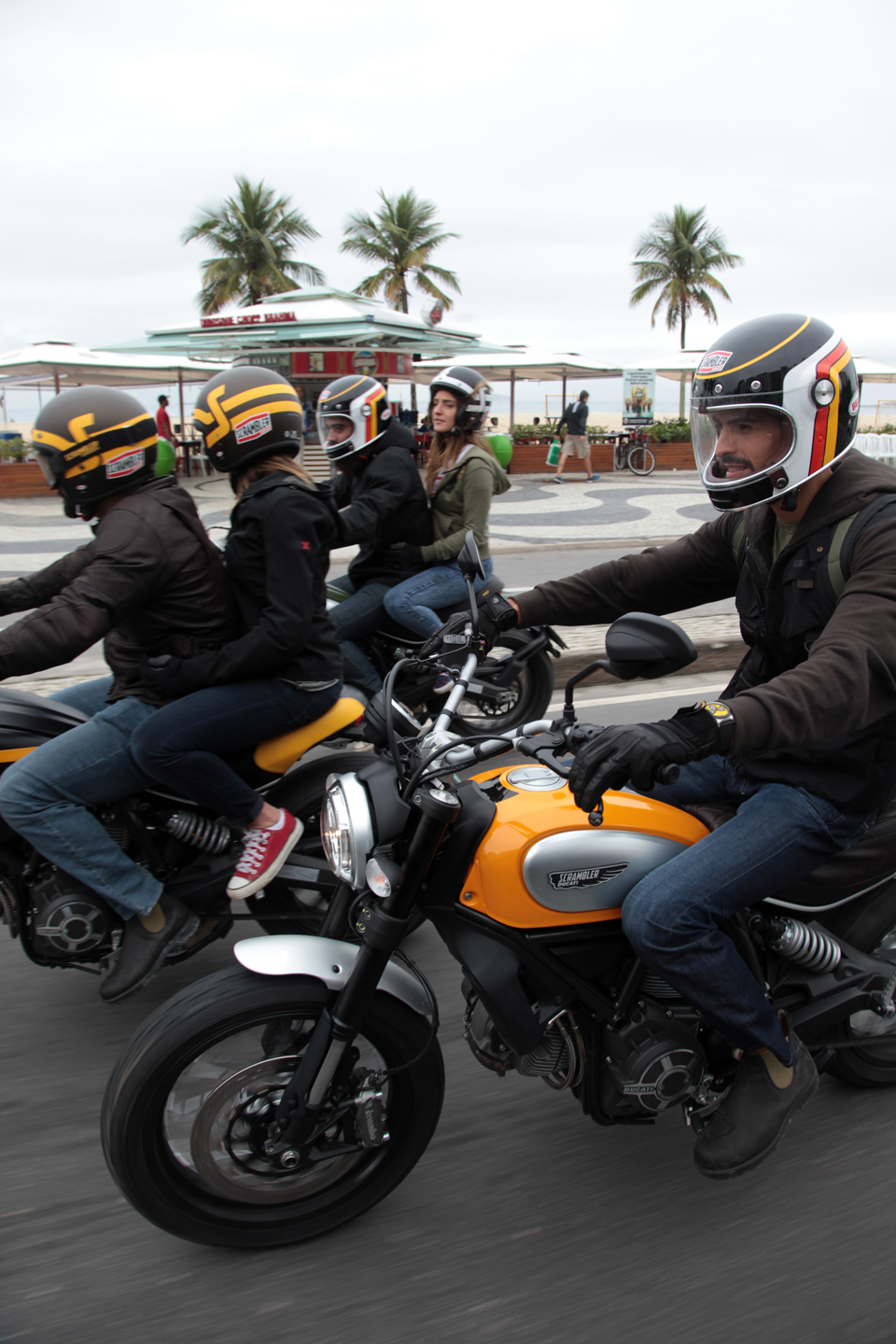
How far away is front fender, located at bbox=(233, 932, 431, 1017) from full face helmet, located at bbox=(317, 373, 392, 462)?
3534 mm

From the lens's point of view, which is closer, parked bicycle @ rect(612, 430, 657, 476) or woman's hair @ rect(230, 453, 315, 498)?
woman's hair @ rect(230, 453, 315, 498)

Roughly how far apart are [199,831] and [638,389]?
25.5 meters

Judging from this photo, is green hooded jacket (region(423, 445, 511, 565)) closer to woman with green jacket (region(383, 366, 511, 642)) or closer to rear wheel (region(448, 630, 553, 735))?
woman with green jacket (region(383, 366, 511, 642))

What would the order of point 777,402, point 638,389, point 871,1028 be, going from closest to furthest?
point 777,402
point 871,1028
point 638,389

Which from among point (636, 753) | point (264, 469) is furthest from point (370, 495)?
point (636, 753)

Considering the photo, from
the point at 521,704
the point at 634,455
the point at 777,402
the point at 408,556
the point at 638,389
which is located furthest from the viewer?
the point at 638,389

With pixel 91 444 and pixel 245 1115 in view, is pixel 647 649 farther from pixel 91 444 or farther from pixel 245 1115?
pixel 91 444

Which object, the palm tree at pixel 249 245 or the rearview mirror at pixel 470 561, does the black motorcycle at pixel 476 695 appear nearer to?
the rearview mirror at pixel 470 561

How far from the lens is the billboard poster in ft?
86.5

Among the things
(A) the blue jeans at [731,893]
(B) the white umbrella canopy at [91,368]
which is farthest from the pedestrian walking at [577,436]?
(A) the blue jeans at [731,893]

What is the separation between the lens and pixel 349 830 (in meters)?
1.95

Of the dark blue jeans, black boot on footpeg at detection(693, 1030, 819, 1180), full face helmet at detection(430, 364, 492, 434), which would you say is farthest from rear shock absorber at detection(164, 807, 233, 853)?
full face helmet at detection(430, 364, 492, 434)

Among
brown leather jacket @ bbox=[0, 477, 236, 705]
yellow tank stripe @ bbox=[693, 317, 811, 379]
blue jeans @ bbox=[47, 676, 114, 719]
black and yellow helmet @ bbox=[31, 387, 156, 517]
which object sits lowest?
blue jeans @ bbox=[47, 676, 114, 719]

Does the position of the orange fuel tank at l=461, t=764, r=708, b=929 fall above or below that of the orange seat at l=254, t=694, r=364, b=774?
above
